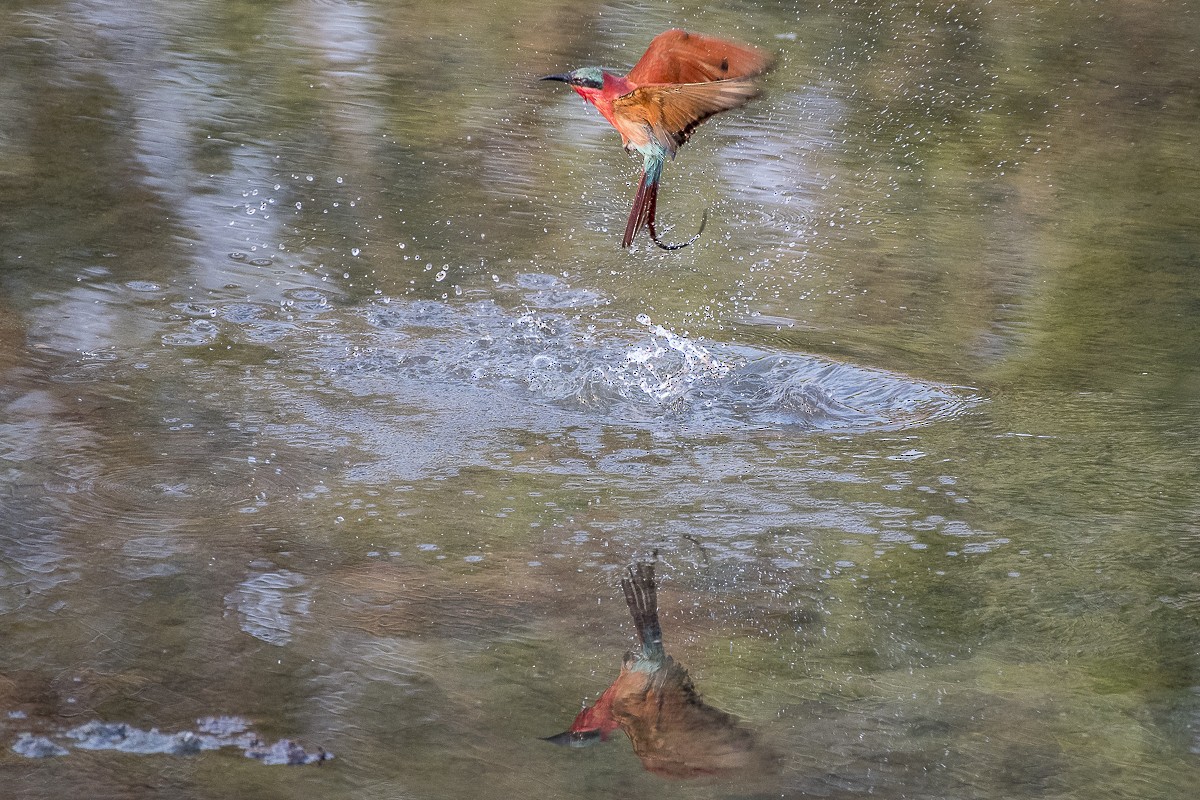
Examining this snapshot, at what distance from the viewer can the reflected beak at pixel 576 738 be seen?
215cm

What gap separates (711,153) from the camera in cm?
587

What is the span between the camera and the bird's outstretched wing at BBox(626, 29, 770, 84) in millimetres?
2773

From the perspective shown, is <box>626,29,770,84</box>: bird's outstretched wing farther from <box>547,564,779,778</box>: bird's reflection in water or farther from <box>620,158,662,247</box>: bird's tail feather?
<box>547,564,779,778</box>: bird's reflection in water

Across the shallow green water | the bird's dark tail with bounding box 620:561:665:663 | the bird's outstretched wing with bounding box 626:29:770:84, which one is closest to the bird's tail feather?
the bird's outstretched wing with bounding box 626:29:770:84

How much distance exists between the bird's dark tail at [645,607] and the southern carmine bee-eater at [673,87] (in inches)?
35.9

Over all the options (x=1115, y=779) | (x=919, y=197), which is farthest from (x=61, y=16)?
(x=1115, y=779)

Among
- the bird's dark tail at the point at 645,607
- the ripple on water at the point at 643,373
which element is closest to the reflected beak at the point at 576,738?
the bird's dark tail at the point at 645,607

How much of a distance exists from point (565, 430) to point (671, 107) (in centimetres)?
90

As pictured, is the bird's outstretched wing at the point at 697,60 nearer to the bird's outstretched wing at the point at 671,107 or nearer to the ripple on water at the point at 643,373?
the bird's outstretched wing at the point at 671,107

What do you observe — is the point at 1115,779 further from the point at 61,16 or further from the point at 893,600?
the point at 61,16

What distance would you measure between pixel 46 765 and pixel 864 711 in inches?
49.8

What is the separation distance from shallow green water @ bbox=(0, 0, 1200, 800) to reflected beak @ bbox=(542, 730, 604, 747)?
29 millimetres

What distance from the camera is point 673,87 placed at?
271cm

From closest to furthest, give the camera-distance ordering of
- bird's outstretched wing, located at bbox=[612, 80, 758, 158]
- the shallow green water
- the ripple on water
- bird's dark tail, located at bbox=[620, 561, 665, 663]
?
the shallow green water < bird's dark tail, located at bbox=[620, 561, 665, 663] < bird's outstretched wing, located at bbox=[612, 80, 758, 158] < the ripple on water
